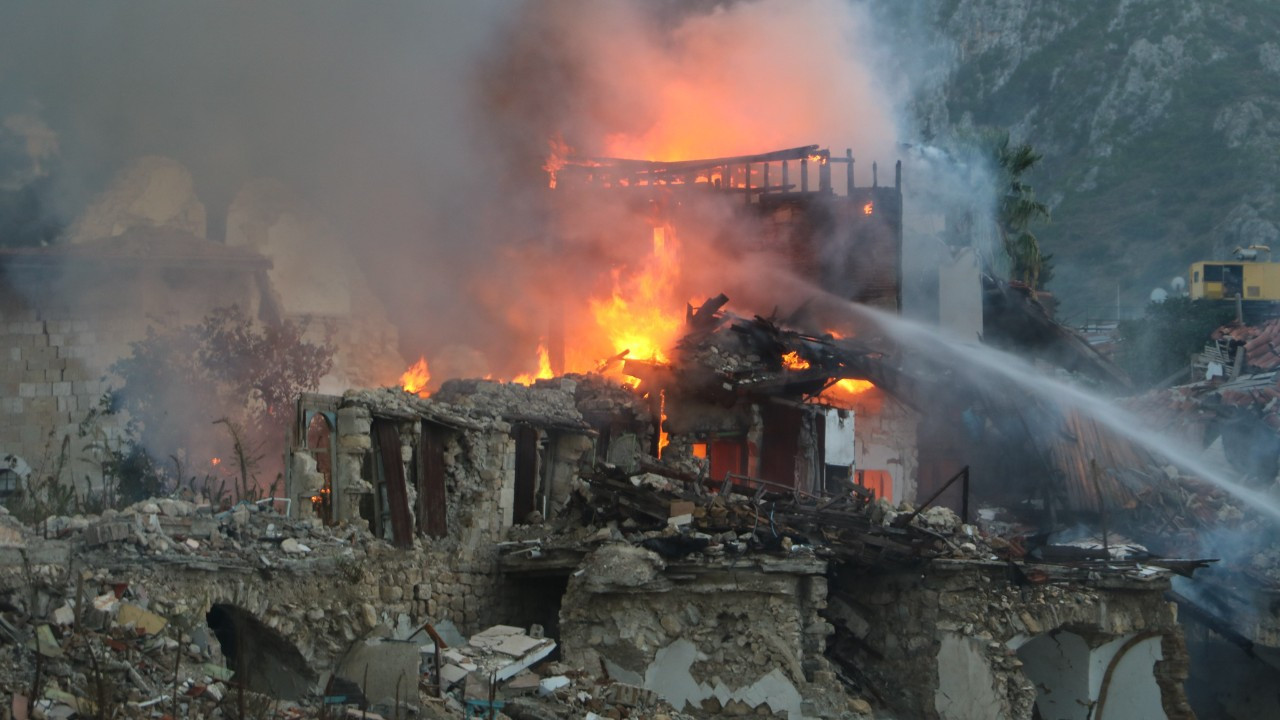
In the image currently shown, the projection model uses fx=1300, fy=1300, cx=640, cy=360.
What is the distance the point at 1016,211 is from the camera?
4231cm

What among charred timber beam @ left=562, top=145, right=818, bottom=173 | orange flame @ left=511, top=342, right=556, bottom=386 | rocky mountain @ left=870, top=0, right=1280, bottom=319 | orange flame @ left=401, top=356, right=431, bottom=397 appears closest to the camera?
orange flame @ left=401, top=356, right=431, bottom=397

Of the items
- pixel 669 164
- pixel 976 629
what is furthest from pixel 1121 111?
pixel 976 629

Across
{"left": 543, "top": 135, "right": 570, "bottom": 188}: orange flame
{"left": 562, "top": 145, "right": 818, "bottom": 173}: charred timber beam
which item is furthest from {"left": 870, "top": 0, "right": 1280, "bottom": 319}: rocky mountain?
{"left": 562, "top": 145, "right": 818, "bottom": 173}: charred timber beam

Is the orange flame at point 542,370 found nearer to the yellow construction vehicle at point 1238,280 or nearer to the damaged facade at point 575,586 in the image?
the damaged facade at point 575,586

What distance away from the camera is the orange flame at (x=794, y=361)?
27875 millimetres

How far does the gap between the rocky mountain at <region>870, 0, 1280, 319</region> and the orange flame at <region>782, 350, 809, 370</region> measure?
3609cm

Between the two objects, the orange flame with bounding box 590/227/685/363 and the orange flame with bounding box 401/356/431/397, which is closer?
the orange flame with bounding box 401/356/431/397

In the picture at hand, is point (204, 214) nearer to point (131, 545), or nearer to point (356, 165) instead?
point (356, 165)

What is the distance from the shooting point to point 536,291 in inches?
1303

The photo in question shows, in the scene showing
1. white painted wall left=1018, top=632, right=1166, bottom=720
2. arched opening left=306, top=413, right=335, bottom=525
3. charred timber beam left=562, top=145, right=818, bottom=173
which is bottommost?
white painted wall left=1018, top=632, right=1166, bottom=720

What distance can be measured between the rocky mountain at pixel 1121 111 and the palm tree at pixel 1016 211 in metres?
19.5

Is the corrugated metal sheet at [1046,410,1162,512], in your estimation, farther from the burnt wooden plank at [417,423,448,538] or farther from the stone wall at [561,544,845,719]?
the burnt wooden plank at [417,423,448,538]

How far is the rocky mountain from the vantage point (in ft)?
211

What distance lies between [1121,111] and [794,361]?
50.7 meters
